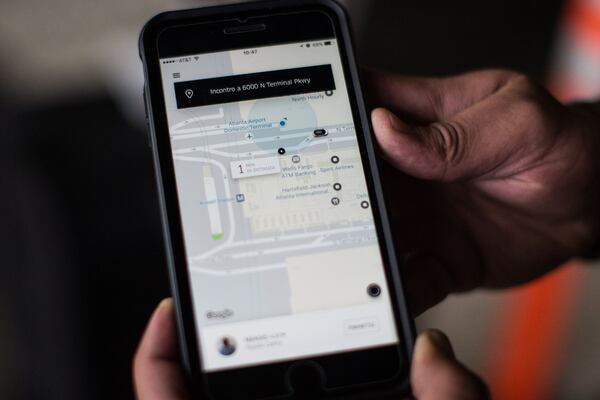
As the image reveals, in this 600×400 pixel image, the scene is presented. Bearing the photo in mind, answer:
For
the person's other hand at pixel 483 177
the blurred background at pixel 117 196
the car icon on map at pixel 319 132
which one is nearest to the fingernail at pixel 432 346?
the person's other hand at pixel 483 177

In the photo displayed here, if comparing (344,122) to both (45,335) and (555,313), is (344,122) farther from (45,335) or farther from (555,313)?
(555,313)

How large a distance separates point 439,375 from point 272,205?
0.22 m

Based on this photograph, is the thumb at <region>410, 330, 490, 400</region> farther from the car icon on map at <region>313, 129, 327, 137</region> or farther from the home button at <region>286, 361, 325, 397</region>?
the car icon on map at <region>313, 129, 327, 137</region>

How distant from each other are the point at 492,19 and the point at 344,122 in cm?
109

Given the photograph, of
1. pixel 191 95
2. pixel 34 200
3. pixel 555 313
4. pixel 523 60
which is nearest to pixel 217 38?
pixel 191 95

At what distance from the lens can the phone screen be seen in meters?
0.63

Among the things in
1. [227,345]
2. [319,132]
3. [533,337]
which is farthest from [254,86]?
[533,337]

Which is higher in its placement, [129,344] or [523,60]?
[523,60]

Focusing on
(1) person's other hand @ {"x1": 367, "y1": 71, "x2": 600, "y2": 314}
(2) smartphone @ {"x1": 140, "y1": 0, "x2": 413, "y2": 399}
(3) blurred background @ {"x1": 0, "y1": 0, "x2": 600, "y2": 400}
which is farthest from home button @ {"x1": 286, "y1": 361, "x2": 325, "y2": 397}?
(3) blurred background @ {"x1": 0, "y1": 0, "x2": 600, "y2": 400}

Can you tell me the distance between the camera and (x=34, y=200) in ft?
3.67

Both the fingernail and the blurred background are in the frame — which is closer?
the fingernail

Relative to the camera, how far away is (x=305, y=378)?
2.02 feet

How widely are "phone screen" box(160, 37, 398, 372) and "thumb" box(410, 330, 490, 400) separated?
49 millimetres

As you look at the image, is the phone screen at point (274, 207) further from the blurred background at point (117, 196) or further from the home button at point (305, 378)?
the blurred background at point (117, 196)
